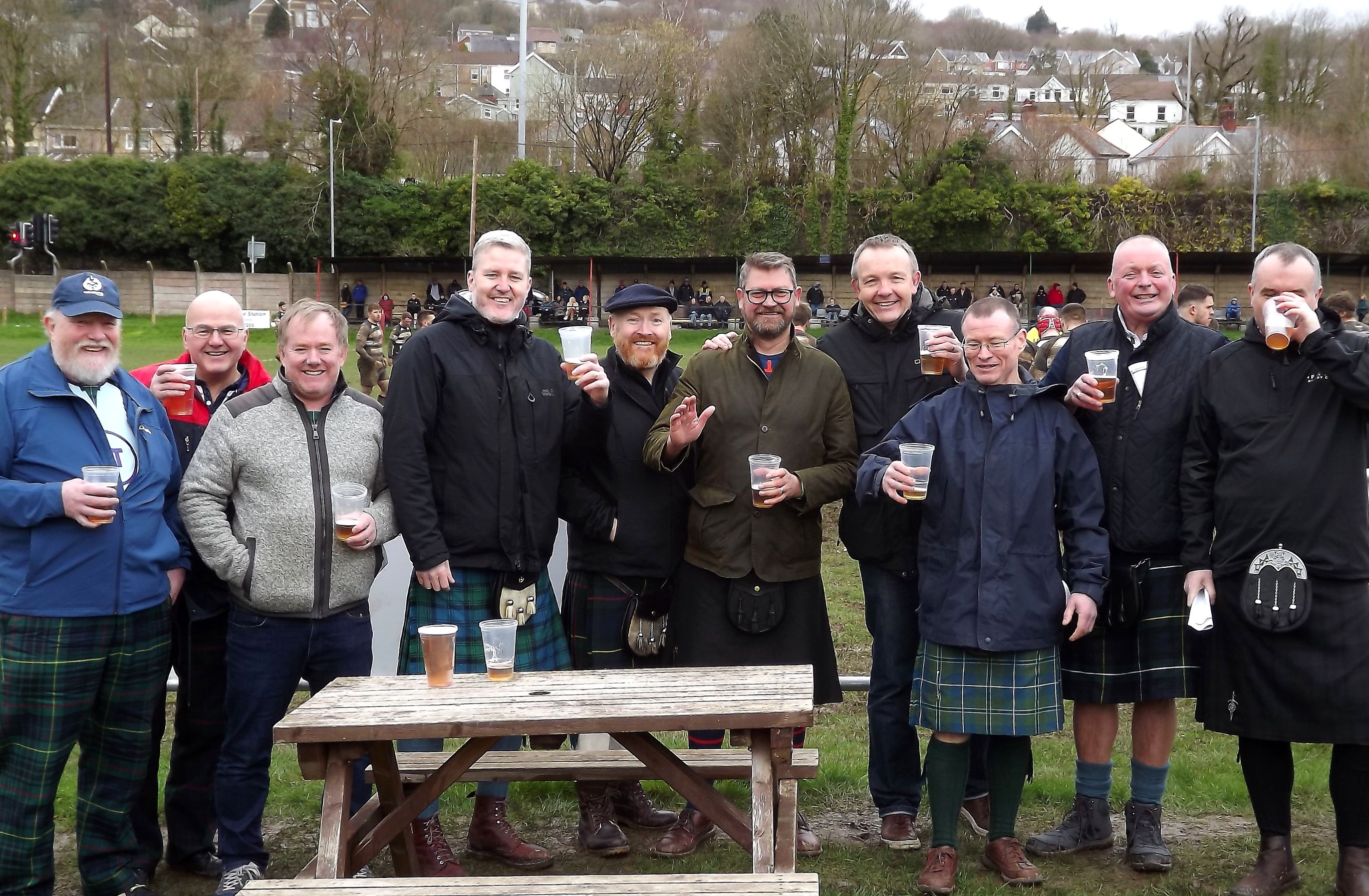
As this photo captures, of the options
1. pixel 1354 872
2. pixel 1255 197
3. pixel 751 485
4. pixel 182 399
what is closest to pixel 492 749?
pixel 751 485

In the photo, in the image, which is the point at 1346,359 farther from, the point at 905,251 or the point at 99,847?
the point at 99,847

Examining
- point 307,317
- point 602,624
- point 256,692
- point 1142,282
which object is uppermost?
point 1142,282

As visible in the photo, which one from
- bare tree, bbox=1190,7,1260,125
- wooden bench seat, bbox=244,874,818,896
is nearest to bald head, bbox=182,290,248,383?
wooden bench seat, bbox=244,874,818,896

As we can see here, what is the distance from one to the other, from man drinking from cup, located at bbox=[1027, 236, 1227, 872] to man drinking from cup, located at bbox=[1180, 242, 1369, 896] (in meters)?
0.11

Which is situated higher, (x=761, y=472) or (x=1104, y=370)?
(x=1104, y=370)

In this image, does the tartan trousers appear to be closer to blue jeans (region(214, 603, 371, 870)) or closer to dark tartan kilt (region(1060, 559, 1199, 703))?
blue jeans (region(214, 603, 371, 870))

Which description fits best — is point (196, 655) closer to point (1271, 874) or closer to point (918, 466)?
point (918, 466)

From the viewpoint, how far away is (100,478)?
3.92 meters

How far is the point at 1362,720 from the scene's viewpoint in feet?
13.6

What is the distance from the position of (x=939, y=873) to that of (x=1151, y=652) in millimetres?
1127

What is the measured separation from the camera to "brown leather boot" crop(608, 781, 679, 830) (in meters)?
5.10

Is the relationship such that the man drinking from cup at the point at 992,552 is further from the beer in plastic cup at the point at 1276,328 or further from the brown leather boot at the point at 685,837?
the brown leather boot at the point at 685,837

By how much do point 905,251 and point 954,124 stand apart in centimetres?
5160

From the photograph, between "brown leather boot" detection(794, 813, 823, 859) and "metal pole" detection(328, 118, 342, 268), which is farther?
"metal pole" detection(328, 118, 342, 268)
